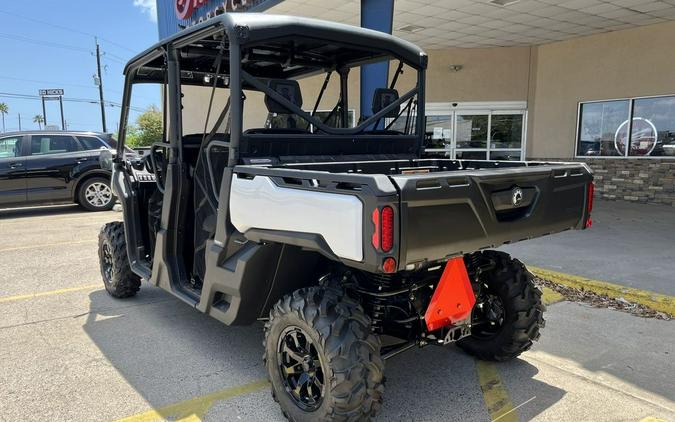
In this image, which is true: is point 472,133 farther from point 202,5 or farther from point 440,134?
point 202,5

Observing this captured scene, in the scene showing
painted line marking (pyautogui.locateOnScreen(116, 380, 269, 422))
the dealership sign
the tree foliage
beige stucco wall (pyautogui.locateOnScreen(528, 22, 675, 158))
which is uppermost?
the dealership sign

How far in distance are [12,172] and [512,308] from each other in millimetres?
10342

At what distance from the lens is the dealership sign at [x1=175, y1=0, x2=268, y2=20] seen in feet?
34.0

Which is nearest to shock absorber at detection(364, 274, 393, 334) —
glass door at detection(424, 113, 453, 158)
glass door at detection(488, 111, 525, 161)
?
glass door at detection(424, 113, 453, 158)

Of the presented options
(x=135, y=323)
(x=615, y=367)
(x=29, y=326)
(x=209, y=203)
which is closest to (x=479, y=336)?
(x=615, y=367)

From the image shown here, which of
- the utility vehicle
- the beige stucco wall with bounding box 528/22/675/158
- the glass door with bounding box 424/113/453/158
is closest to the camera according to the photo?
the utility vehicle

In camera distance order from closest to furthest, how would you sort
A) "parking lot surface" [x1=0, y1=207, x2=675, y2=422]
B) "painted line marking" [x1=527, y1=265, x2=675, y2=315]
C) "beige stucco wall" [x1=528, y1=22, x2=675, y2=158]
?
1. "parking lot surface" [x1=0, y1=207, x2=675, y2=422]
2. "painted line marking" [x1=527, y1=265, x2=675, y2=315]
3. "beige stucco wall" [x1=528, y1=22, x2=675, y2=158]

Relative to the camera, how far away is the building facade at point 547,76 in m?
9.50

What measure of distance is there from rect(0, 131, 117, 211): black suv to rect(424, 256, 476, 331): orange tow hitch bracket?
9.49 m

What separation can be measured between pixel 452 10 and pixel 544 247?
5.05 metres

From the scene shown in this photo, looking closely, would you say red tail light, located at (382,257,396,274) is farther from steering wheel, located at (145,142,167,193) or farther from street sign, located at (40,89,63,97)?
street sign, located at (40,89,63,97)

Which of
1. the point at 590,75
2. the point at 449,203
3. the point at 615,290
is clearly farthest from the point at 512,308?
the point at 590,75

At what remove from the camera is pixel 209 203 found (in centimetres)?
355

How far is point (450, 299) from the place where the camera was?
9.09 ft
